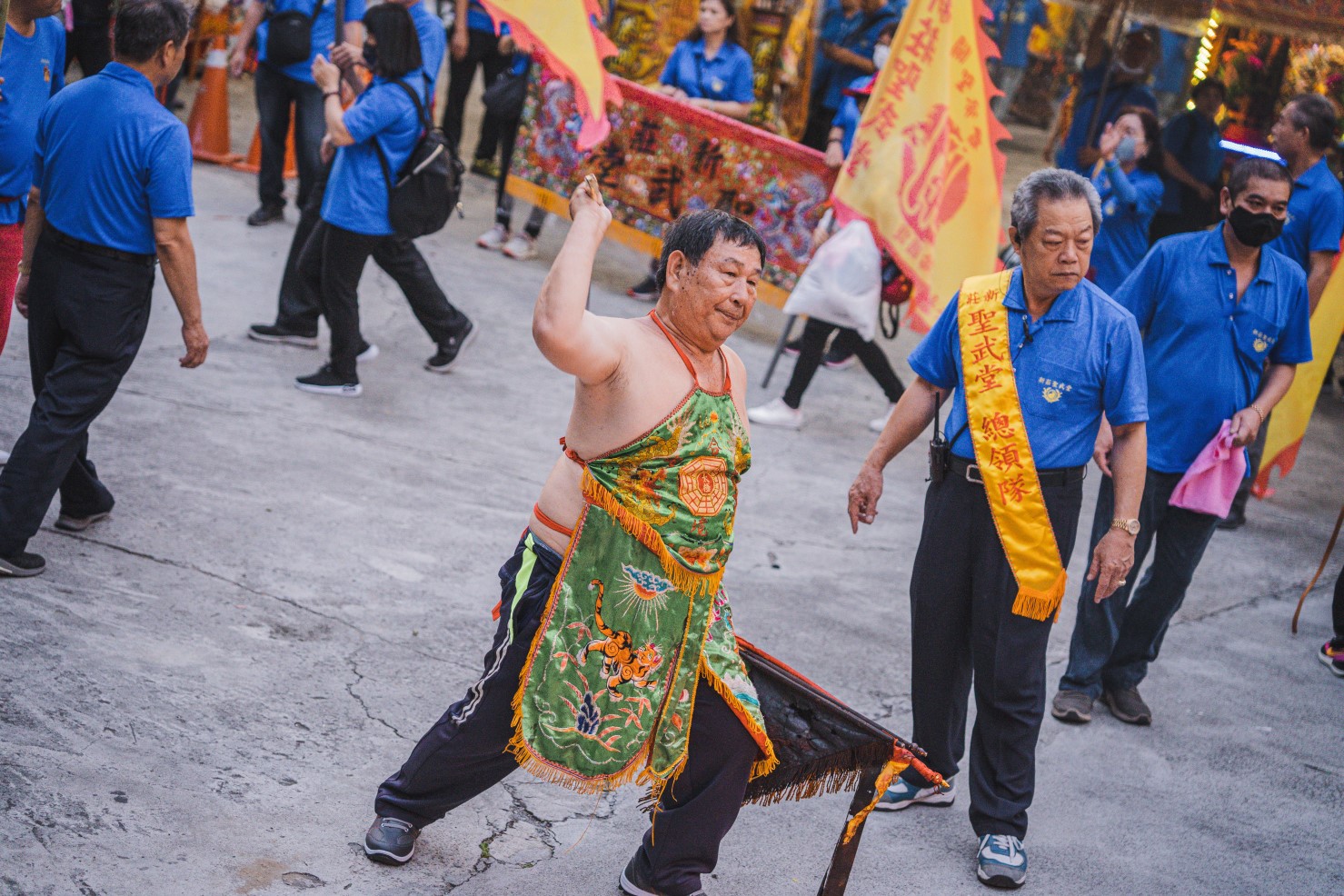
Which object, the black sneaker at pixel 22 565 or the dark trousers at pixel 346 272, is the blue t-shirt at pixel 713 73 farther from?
the black sneaker at pixel 22 565

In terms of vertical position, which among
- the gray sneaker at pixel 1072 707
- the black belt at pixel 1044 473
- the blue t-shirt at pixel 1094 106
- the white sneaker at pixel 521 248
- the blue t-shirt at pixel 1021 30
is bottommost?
the gray sneaker at pixel 1072 707

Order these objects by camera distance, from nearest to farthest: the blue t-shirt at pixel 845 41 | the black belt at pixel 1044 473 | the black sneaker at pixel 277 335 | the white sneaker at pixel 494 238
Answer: the black belt at pixel 1044 473
the black sneaker at pixel 277 335
the blue t-shirt at pixel 845 41
the white sneaker at pixel 494 238

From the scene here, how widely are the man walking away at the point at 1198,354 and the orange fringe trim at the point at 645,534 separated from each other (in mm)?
1782

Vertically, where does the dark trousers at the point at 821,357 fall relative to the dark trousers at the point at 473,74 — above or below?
below

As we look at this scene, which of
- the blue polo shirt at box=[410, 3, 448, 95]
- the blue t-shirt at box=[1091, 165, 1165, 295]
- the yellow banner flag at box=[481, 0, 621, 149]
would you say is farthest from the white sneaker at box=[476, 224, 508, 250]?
the yellow banner flag at box=[481, 0, 621, 149]

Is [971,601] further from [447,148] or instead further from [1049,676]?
[447,148]

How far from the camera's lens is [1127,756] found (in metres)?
4.15

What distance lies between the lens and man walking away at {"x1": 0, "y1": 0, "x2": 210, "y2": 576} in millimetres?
3715

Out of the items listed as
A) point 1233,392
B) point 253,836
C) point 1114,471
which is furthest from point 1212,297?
point 253,836

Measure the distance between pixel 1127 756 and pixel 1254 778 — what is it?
41 cm

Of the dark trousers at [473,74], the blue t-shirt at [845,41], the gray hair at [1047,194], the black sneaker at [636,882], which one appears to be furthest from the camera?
the dark trousers at [473,74]

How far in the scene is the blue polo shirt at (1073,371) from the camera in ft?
10.6

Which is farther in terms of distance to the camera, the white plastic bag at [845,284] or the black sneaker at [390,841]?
the white plastic bag at [845,284]

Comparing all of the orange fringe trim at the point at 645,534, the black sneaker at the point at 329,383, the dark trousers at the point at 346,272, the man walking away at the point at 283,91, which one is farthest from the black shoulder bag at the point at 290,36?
the orange fringe trim at the point at 645,534
